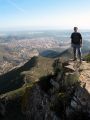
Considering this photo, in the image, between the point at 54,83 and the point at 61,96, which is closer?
the point at 61,96

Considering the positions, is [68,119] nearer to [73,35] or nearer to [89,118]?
[89,118]

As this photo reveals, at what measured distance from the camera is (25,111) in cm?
2511

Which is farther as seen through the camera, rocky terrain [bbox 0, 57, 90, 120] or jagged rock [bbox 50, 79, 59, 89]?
jagged rock [bbox 50, 79, 59, 89]

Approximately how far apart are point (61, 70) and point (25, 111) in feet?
18.7

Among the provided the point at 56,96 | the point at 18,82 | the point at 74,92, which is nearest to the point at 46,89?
the point at 56,96

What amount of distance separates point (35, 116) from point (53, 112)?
4.70m

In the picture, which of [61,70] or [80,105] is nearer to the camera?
[80,105]

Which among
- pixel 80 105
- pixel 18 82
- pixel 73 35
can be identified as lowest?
pixel 18 82

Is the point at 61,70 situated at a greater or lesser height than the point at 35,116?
greater

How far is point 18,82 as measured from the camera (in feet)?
326

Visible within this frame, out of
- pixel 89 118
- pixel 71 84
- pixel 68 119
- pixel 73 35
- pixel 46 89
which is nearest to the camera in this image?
pixel 89 118

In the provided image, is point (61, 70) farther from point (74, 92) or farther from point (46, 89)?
point (74, 92)

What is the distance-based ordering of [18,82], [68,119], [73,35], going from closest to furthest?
1. [68,119]
2. [73,35]
3. [18,82]

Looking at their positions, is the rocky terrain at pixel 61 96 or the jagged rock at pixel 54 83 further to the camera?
the jagged rock at pixel 54 83
